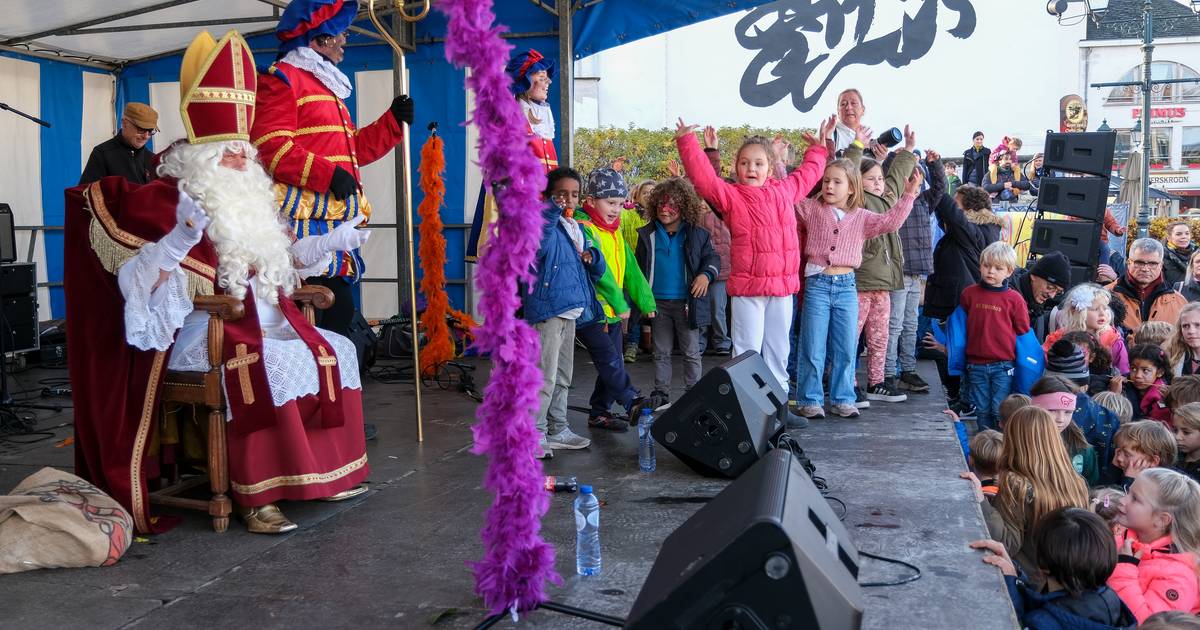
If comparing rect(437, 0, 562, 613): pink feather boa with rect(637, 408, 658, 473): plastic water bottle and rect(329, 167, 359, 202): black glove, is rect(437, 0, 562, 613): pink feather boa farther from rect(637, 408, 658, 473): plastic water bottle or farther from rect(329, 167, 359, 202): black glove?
rect(329, 167, 359, 202): black glove

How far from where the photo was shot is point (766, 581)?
2.16 meters

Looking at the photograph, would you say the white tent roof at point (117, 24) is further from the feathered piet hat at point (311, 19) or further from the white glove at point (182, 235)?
the white glove at point (182, 235)

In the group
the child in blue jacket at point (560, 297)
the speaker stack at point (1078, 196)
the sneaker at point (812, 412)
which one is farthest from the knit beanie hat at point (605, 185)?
the speaker stack at point (1078, 196)

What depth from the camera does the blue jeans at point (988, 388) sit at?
260 inches

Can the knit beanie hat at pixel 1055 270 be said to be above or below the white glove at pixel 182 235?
below

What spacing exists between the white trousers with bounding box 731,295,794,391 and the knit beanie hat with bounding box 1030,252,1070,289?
2857 mm

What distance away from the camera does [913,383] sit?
7.07 meters

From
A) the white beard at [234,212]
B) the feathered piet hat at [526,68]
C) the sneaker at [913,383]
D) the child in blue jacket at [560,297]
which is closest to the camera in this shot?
the white beard at [234,212]

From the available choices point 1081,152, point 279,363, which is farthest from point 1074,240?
point 279,363

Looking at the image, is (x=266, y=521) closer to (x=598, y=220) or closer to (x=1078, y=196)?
(x=598, y=220)

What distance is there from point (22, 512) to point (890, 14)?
1064 inches

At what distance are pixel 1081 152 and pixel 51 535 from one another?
8.57m

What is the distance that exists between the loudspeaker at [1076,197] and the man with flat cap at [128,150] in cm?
780

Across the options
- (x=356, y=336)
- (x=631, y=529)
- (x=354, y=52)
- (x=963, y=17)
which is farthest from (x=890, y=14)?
(x=631, y=529)
